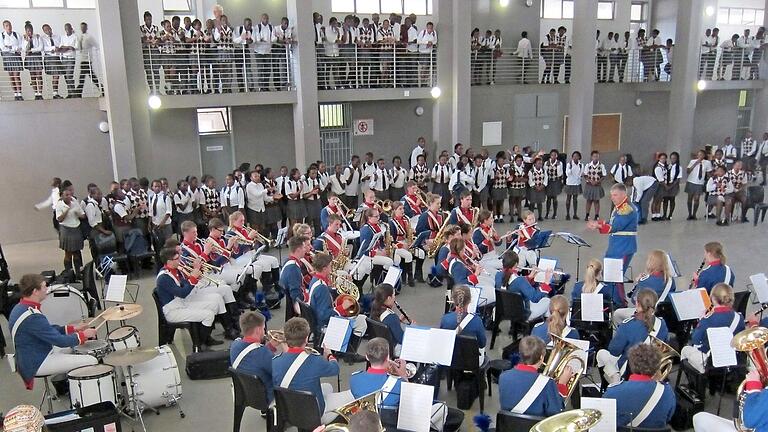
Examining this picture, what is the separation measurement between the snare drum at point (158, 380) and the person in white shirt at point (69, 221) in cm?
626

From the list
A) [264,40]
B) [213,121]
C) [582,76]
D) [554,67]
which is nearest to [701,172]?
[582,76]

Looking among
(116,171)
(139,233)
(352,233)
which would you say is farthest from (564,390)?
(116,171)

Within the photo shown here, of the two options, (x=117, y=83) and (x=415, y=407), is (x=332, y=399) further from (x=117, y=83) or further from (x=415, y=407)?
(x=117, y=83)

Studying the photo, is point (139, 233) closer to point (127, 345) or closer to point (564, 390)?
point (127, 345)

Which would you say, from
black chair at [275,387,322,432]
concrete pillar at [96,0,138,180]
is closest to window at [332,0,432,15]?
concrete pillar at [96,0,138,180]

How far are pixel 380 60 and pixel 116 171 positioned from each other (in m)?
8.51

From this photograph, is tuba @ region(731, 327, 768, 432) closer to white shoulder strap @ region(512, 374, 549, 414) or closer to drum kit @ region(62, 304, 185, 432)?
white shoulder strap @ region(512, 374, 549, 414)

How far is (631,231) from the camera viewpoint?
10.3 meters

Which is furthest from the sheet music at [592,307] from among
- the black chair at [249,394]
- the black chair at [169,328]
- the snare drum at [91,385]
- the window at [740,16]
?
the window at [740,16]

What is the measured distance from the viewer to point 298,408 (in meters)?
5.79

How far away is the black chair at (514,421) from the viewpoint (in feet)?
17.0

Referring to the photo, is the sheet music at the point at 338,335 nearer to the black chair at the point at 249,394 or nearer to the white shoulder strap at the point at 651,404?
the black chair at the point at 249,394

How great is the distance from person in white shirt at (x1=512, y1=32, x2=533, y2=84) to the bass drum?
17602 mm

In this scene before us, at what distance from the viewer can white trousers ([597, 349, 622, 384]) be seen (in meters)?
6.89
